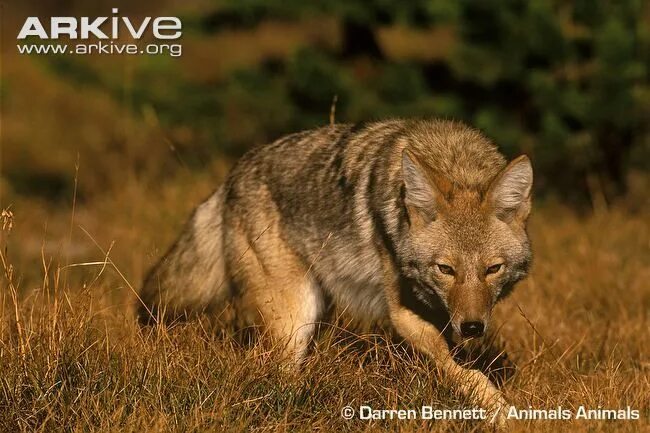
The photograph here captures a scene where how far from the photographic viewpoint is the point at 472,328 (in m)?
4.21

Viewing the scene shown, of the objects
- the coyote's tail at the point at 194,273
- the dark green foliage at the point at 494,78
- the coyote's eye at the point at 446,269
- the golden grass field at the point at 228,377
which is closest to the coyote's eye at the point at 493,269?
the coyote's eye at the point at 446,269

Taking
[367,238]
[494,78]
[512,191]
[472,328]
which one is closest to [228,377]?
[472,328]

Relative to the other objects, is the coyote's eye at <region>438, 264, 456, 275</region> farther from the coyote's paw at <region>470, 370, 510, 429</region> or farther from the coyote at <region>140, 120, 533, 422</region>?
the coyote's paw at <region>470, 370, 510, 429</region>

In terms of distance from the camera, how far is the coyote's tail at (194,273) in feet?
18.1

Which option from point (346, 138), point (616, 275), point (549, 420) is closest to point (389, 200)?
point (346, 138)

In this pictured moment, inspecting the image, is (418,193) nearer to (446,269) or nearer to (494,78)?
(446,269)

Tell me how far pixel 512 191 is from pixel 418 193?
0.41 metres

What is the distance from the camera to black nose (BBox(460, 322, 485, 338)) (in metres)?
4.21

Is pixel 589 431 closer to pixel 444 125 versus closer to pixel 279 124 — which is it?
pixel 444 125

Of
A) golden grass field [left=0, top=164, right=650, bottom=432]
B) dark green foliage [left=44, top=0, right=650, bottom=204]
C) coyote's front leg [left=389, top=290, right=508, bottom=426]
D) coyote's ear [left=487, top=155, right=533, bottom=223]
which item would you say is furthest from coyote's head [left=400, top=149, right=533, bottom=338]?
dark green foliage [left=44, top=0, right=650, bottom=204]

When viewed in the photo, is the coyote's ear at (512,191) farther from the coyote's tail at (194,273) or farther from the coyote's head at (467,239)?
the coyote's tail at (194,273)

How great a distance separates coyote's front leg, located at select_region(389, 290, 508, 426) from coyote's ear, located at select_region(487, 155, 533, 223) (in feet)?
2.16

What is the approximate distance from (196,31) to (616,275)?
4677 mm

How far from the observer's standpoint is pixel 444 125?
5168mm
